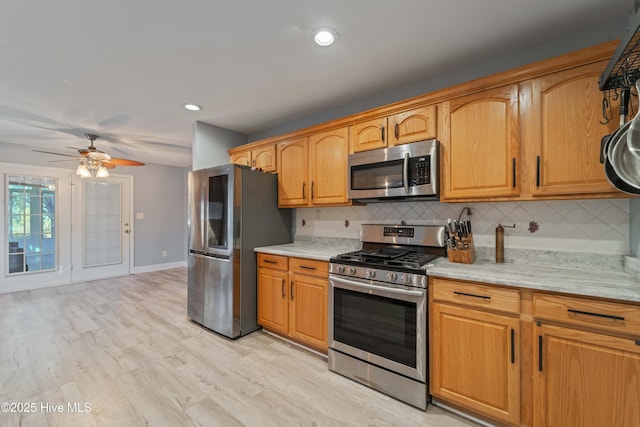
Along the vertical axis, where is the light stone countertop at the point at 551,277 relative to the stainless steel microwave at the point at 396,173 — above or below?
below

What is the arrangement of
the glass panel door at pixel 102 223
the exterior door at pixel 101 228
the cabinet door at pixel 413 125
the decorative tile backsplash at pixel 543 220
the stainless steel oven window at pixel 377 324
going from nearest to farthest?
the decorative tile backsplash at pixel 543 220, the stainless steel oven window at pixel 377 324, the cabinet door at pixel 413 125, the exterior door at pixel 101 228, the glass panel door at pixel 102 223

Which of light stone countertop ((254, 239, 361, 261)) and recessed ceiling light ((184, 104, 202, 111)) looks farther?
recessed ceiling light ((184, 104, 202, 111))

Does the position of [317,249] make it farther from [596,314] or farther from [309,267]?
[596,314]

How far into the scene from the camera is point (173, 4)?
60.2 inches

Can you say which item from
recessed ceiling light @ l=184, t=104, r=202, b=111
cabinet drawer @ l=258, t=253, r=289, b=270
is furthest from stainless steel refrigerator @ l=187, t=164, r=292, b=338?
recessed ceiling light @ l=184, t=104, r=202, b=111

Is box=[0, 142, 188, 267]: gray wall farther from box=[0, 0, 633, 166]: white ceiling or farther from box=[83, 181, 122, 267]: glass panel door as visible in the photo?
box=[0, 0, 633, 166]: white ceiling

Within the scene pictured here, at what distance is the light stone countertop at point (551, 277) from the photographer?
4.34ft

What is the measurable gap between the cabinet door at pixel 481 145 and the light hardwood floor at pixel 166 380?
4.98ft

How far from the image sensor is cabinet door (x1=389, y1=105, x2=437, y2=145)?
2102mm

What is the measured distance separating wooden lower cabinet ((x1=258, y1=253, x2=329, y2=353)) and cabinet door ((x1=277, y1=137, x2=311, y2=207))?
667 mm

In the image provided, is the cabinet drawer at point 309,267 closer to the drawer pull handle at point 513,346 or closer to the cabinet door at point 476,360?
the cabinet door at point 476,360

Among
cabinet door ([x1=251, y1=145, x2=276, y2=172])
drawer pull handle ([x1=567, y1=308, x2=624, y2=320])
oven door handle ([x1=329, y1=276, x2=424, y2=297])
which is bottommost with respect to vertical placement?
oven door handle ([x1=329, y1=276, x2=424, y2=297])

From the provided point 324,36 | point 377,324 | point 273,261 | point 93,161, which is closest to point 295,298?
point 273,261

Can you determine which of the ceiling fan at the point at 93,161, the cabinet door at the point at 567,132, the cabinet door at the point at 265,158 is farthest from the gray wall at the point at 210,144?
the cabinet door at the point at 567,132
